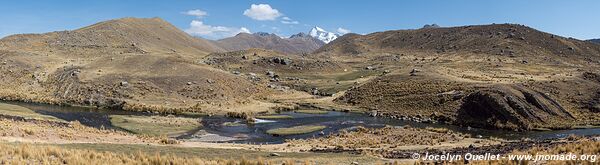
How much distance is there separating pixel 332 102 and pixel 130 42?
130029 millimetres

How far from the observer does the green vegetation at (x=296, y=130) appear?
56338 millimetres

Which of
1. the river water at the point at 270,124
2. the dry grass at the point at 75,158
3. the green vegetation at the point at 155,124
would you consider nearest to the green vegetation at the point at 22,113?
the river water at the point at 270,124

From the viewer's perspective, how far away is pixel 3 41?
508 ft

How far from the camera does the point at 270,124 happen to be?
6400 cm

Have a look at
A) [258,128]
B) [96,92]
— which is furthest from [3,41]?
[258,128]

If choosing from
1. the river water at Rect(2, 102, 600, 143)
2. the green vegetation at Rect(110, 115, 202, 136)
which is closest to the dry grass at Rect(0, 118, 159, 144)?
the green vegetation at Rect(110, 115, 202, 136)

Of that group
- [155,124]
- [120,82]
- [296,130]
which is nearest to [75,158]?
[296,130]

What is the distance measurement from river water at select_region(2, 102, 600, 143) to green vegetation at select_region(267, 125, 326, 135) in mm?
1062

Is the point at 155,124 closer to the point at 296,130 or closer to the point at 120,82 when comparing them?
the point at 296,130

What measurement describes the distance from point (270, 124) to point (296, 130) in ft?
23.0

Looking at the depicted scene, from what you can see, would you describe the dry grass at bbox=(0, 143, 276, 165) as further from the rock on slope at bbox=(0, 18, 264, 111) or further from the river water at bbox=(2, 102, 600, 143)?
the rock on slope at bbox=(0, 18, 264, 111)

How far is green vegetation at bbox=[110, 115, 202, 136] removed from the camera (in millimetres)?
54556

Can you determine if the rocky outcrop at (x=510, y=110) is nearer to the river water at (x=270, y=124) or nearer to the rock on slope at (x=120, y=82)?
the river water at (x=270, y=124)

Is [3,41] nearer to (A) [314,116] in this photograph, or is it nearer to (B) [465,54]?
(A) [314,116]
